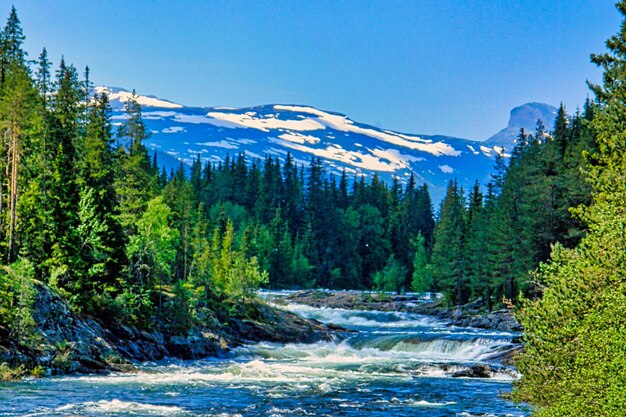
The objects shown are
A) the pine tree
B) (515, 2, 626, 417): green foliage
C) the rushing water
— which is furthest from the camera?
the pine tree

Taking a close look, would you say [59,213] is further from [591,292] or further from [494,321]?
[494,321]

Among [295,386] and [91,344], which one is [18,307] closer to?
[91,344]

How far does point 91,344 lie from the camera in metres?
33.5

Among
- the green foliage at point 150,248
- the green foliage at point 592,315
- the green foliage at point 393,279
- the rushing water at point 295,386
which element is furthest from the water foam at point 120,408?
the green foliage at point 393,279

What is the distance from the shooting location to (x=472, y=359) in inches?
1642

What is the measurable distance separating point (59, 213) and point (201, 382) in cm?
1502

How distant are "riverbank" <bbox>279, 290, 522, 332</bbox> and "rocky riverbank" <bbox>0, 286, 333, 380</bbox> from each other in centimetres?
2464

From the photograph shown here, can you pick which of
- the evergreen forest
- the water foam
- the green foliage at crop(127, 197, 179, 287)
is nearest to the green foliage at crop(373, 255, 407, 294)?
the evergreen forest

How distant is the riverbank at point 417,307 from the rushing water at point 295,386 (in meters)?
14.0

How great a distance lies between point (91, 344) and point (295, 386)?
11355 millimetres

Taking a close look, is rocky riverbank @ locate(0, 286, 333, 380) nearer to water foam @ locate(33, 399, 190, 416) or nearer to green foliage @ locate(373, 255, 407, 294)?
water foam @ locate(33, 399, 190, 416)

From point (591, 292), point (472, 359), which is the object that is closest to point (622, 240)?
point (591, 292)

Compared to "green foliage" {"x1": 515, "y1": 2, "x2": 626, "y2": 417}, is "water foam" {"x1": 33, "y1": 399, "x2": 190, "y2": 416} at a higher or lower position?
lower

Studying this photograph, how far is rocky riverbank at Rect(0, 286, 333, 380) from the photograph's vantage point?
3012 cm
